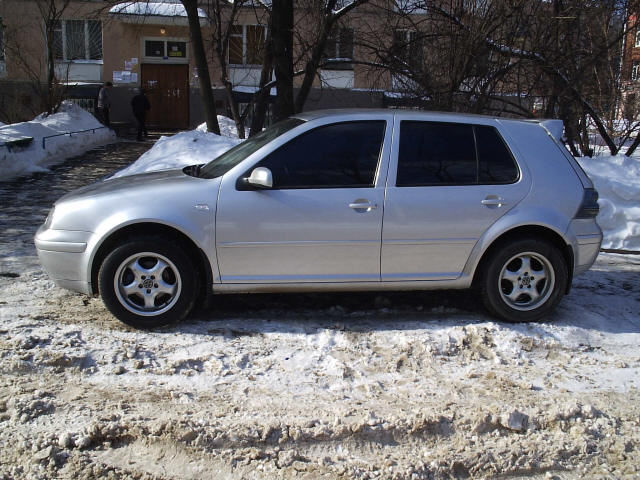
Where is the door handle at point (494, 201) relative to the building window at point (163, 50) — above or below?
below

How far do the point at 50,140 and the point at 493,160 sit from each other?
1326 cm

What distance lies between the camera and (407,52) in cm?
1182

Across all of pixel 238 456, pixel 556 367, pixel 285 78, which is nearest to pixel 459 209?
pixel 556 367

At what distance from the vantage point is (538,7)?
10961mm

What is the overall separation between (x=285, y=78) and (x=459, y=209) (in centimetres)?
707

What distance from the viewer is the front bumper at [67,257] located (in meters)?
4.91

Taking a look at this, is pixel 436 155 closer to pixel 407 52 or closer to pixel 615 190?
pixel 615 190

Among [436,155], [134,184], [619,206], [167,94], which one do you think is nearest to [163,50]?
[167,94]

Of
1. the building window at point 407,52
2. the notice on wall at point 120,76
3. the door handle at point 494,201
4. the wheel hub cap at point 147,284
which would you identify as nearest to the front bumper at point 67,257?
the wheel hub cap at point 147,284

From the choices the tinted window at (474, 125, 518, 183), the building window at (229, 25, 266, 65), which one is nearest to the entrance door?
the building window at (229, 25, 266, 65)

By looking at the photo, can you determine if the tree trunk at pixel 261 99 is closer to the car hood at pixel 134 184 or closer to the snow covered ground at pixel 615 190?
the snow covered ground at pixel 615 190

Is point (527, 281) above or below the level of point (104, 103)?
below

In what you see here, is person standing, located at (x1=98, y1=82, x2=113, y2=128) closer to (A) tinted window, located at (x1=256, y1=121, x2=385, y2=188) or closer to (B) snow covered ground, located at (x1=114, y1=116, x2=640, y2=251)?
(B) snow covered ground, located at (x1=114, y1=116, x2=640, y2=251)

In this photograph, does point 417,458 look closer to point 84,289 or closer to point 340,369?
point 340,369
